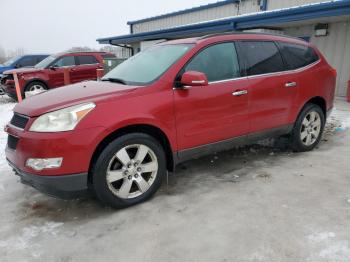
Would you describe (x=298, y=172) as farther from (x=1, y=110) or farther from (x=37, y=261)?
(x=1, y=110)

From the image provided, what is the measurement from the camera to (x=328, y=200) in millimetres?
3270

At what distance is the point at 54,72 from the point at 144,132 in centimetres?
900

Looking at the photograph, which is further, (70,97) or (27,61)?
(27,61)

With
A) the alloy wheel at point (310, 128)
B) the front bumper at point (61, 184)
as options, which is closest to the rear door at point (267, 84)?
the alloy wheel at point (310, 128)

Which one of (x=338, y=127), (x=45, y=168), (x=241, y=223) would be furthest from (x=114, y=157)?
(x=338, y=127)

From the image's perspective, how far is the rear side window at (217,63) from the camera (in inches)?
142

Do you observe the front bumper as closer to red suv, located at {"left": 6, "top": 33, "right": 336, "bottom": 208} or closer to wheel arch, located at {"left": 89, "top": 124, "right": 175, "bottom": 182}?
red suv, located at {"left": 6, "top": 33, "right": 336, "bottom": 208}

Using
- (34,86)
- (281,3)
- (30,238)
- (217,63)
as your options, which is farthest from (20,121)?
(281,3)

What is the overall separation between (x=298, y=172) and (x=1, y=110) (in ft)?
29.6

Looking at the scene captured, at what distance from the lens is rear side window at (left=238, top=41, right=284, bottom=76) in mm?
3986

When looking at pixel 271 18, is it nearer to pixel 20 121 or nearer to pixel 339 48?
pixel 339 48

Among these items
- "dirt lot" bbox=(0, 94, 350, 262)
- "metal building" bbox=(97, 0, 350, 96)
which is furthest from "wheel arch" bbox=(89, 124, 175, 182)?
"metal building" bbox=(97, 0, 350, 96)

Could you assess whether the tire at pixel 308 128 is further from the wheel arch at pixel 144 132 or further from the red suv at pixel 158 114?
the wheel arch at pixel 144 132

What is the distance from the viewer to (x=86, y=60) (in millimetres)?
11859
